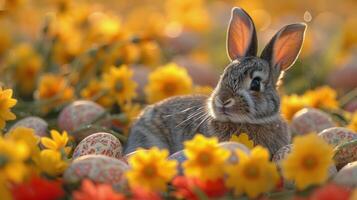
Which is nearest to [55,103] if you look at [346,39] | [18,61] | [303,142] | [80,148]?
[18,61]

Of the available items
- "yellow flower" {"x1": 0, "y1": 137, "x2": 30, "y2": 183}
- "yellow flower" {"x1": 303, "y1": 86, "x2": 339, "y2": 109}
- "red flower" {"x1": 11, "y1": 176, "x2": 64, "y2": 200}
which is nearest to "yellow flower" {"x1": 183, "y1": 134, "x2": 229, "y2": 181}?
"red flower" {"x1": 11, "y1": 176, "x2": 64, "y2": 200}

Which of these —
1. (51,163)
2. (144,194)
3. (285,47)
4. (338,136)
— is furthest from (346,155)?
(51,163)

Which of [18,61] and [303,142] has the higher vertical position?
[303,142]

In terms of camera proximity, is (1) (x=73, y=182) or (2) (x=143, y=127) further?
(2) (x=143, y=127)

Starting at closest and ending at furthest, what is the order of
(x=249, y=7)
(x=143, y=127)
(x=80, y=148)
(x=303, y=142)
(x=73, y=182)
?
1. (x=303, y=142)
2. (x=73, y=182)
3. (x=80, y=148)
4. (x=143, y=127)
5. (x=249, y=7)

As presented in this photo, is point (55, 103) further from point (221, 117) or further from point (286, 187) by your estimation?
point (286, 187)

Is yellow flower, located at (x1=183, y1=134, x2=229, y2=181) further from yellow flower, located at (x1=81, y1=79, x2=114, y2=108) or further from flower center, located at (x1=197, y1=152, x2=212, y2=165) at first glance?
yellow flower, located at (x1=81, y1=79, x2=114, y2=108)

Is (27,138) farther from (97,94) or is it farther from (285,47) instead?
(97,94)
